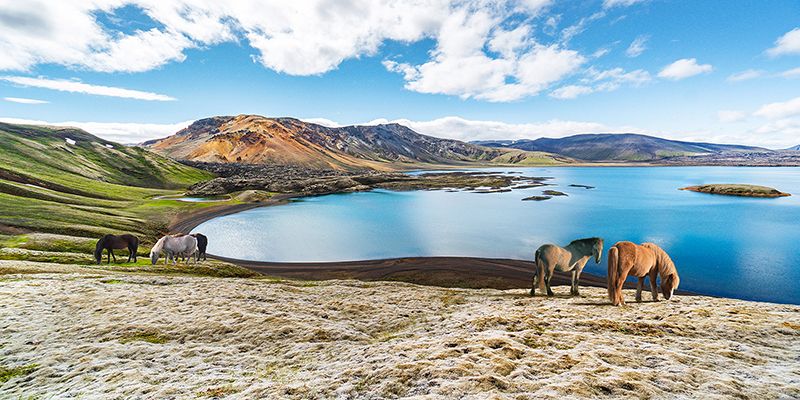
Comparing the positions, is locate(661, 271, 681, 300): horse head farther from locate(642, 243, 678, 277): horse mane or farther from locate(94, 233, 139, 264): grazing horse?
locate(94, 233, 139, 264): grazing horse

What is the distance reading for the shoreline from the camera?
116ft

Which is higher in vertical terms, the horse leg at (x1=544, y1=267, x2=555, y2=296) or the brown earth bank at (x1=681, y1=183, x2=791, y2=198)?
the horse leg at (x1=544, y1=267, x2=555, y2=296)

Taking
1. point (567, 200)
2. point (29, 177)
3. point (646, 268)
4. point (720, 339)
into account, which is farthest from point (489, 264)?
point (29, 177)

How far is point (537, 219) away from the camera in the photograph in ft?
254

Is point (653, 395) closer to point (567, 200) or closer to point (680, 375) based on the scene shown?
point (680, 375)

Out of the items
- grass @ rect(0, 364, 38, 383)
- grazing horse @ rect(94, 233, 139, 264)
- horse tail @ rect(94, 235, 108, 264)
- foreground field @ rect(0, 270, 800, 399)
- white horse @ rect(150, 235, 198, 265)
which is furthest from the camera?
white horse @ rect(150, 235, 198, 265)

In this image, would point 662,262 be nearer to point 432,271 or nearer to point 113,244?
point 432,271

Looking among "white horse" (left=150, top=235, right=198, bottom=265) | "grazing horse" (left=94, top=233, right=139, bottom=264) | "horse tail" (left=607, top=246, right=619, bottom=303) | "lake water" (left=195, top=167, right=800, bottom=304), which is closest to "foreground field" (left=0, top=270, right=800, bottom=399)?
"horse tail" (left=607, top=246, right=619, bottom=303)

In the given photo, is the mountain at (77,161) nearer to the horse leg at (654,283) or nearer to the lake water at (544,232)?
the lake water at (544,232)

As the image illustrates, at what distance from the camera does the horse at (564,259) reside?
19.2 metres

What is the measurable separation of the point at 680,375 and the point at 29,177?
437 feet

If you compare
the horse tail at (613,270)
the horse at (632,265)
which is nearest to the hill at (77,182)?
the horse tail at (613,270)

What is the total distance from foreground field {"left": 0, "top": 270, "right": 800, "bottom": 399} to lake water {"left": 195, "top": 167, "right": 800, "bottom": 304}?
1188 inches

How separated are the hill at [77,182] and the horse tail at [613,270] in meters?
64.1
